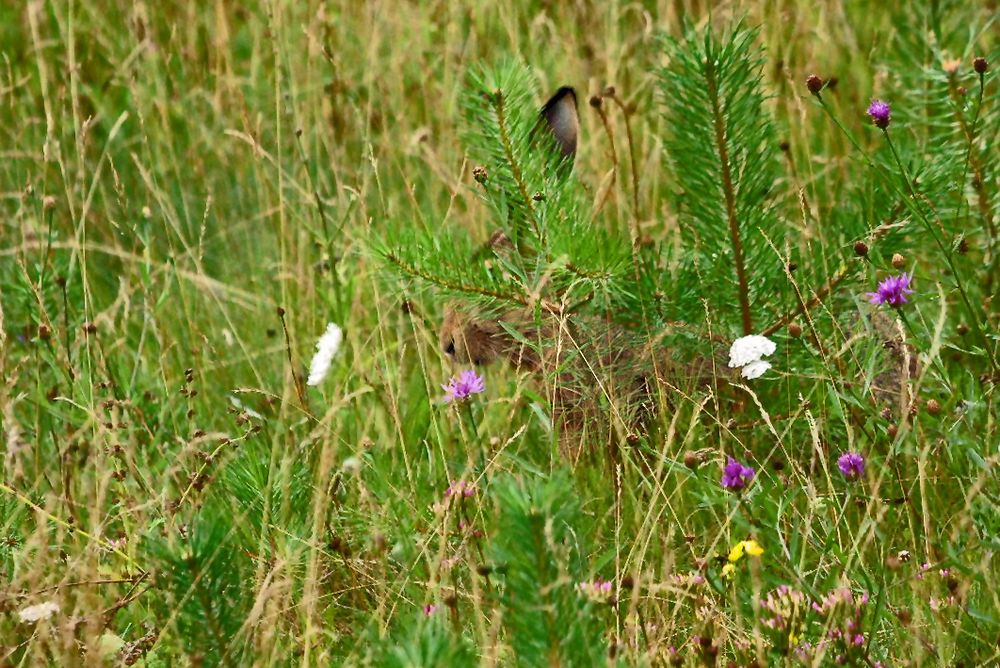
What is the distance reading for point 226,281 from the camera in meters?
3.74

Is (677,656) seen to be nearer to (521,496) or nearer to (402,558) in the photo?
(521,496)

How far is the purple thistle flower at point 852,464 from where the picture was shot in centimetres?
204

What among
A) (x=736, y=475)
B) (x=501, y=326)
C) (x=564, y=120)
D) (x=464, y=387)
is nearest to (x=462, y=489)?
(x=464, y=387)

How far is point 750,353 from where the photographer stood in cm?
235

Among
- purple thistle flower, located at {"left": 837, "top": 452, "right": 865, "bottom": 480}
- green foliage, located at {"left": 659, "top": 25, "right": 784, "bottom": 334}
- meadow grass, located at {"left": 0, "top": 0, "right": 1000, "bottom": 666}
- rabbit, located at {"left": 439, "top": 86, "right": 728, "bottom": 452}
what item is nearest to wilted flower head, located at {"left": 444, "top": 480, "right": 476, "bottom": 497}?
meadow grass, located at {"left": 0, "top": 0, "right": 1000, "bottom": 666}

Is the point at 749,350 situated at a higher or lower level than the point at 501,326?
higher

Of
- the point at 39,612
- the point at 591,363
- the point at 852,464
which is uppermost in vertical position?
the point at 852,464

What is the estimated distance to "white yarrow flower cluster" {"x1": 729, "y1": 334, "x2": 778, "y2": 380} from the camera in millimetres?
2316

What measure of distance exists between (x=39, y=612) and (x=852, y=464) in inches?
48.0

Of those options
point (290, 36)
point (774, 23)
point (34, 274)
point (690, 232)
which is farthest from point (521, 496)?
point (290, 36)

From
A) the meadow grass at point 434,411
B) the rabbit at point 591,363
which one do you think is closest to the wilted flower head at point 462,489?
the meadow grass at point 434,411

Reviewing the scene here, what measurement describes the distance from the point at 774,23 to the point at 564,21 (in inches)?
28.4

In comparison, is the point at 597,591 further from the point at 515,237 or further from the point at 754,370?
the point at 515,237

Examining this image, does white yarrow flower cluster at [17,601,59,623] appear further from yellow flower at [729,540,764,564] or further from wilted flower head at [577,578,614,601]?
yellow flower at [729,540,764,564]
